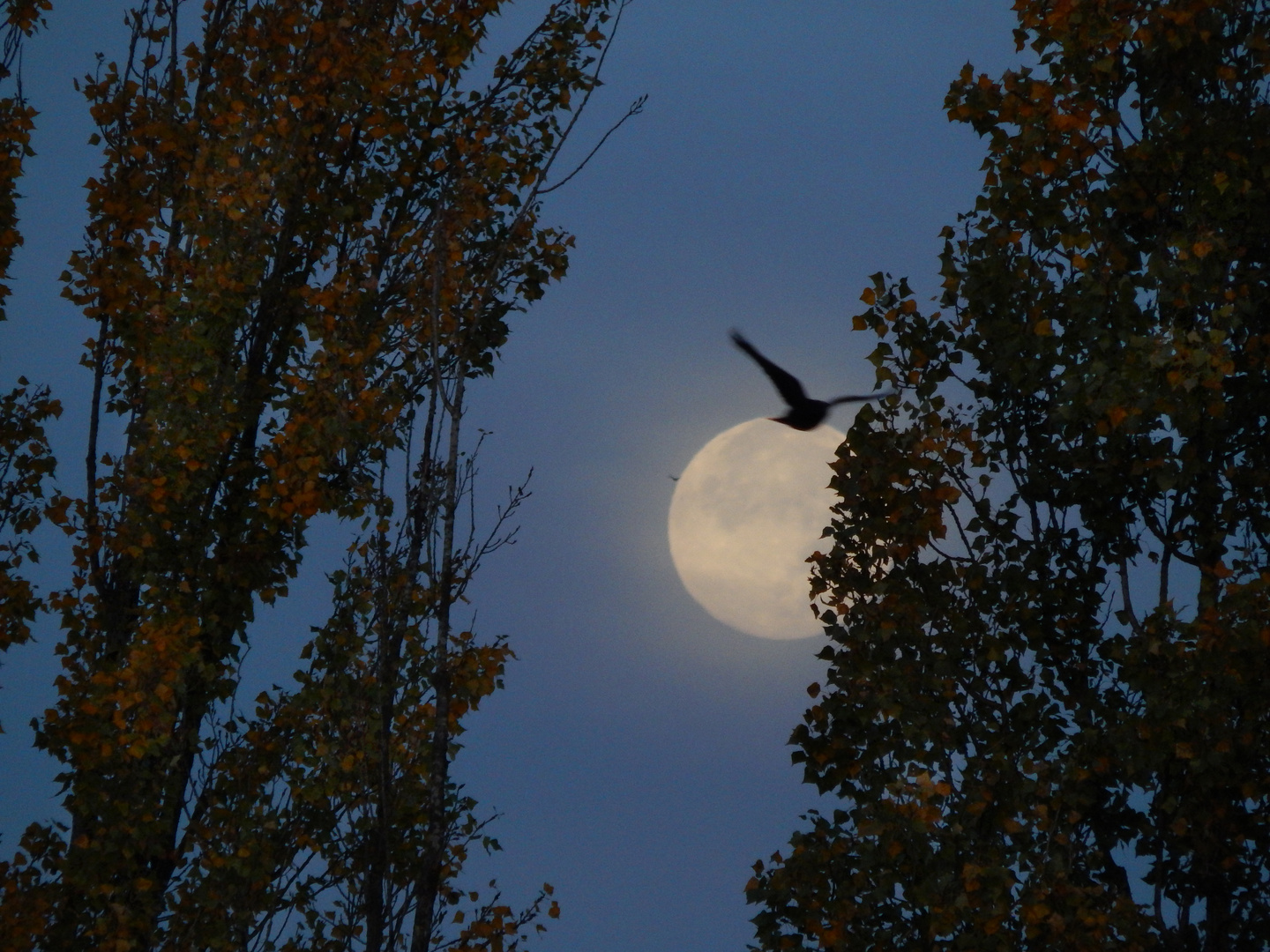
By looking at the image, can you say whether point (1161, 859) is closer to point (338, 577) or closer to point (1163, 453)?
point (1163, 453)

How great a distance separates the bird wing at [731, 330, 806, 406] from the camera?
916 centimetres

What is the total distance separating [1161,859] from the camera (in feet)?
24.6

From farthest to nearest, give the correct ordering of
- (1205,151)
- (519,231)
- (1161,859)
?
(519,231) < (1205,151) < (1161,859)

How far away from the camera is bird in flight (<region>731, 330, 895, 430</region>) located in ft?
30.0

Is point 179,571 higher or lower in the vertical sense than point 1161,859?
higher

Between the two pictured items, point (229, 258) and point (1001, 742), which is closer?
point (1001, 742)

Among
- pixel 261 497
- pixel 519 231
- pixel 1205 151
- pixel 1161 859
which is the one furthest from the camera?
pixel 519 231

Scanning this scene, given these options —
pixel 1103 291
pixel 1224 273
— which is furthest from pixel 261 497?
pixel 1224 273

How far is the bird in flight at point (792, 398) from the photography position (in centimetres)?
915

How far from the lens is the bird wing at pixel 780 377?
30.0 feet

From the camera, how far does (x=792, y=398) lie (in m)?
9.22

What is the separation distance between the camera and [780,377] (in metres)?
9.18

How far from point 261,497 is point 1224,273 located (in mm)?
6323

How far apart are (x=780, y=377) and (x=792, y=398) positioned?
0.17 metres
